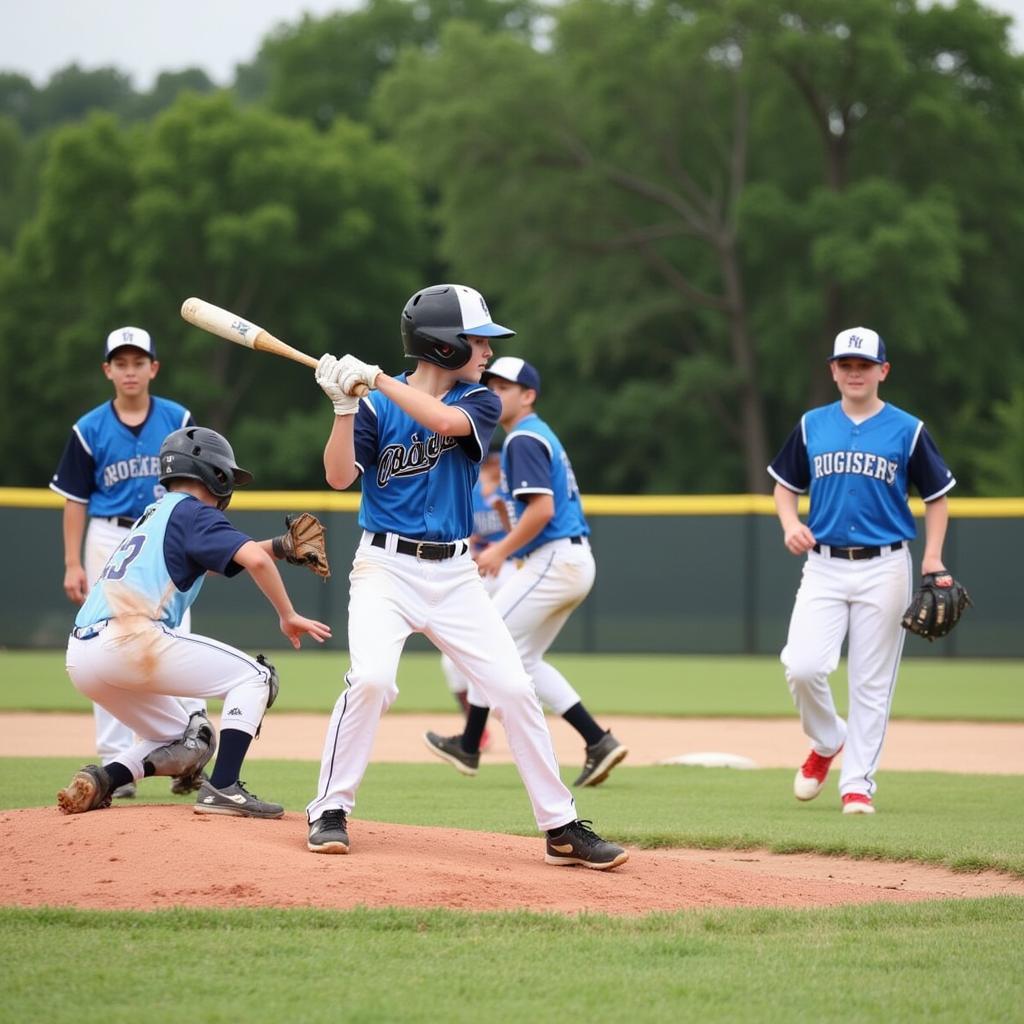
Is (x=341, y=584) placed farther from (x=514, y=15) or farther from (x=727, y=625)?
(x=514, y=15)

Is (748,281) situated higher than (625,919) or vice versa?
(748,281)

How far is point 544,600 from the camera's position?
8.44 meters

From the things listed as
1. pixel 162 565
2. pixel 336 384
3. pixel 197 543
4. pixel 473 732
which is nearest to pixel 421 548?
pixel 336 384

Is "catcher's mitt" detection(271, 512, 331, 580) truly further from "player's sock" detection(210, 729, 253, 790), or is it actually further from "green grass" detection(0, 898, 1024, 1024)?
"green grass" detection(0, 898, 1024, 1024)

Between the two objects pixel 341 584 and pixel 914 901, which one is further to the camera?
pixel 341 584

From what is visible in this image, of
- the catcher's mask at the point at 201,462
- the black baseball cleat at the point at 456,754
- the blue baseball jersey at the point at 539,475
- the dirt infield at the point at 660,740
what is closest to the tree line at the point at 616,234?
the dirt infield at the point at 660,740

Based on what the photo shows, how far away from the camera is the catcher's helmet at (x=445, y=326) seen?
216 inches

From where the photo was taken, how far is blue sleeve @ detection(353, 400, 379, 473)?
5473mm

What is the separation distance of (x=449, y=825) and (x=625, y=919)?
206 cm

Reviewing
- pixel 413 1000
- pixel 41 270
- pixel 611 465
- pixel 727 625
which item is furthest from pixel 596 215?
pixel 413 1000

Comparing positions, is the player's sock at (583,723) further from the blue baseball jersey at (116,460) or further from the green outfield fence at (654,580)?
the green outfield fence at (654,580)

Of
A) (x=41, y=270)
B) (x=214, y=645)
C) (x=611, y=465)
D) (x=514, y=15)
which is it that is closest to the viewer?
(x=214, y=645)

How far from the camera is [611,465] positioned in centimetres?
3731

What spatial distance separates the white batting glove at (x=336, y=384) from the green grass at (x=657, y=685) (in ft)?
26.1
